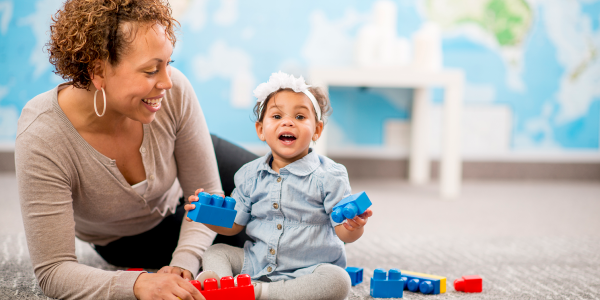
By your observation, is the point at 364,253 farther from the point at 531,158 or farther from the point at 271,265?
the point at 531,158

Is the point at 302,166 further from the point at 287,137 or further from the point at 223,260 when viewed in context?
the point at 223,260

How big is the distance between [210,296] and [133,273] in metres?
0.13

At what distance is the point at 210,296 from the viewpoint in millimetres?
751

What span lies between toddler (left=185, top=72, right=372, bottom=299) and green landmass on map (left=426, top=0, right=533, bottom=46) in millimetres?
1902

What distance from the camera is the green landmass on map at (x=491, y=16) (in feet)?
8.50

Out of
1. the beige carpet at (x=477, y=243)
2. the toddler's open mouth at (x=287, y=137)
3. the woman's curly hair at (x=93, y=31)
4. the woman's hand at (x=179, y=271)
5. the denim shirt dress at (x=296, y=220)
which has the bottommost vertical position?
the beige carpet at (x=477, y=243)

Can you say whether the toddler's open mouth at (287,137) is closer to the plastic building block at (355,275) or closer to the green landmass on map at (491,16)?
the plastic building block at (355,275)

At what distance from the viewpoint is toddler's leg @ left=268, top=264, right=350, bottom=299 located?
788mm

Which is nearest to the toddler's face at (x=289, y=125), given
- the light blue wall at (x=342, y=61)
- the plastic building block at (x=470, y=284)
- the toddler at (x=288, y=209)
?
the toddler at (x=288, y=209)

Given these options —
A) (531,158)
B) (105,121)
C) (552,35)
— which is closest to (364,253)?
(105,121)

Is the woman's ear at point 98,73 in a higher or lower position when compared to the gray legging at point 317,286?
higher

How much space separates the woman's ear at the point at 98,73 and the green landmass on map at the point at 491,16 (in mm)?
2115

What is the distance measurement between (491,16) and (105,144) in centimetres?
229

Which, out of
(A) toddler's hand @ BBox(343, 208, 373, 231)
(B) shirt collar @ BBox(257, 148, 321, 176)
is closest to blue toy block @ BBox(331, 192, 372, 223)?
(A) toddler's hand @ BBox(343, 208, 373, 231)
